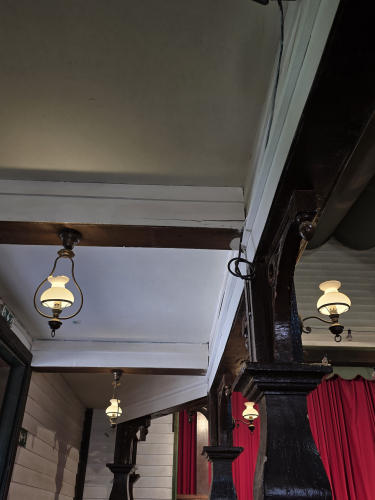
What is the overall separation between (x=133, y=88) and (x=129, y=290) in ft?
7.25

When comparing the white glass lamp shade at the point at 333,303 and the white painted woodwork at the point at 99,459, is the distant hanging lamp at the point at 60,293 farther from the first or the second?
the white painted woodwork at the point at 99,459

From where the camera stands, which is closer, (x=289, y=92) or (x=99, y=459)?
(x=289, y=92)

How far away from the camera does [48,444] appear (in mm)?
5680

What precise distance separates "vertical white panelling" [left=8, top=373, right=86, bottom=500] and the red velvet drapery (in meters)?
2.91

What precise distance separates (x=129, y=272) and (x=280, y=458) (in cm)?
224

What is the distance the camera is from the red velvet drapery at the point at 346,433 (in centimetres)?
518

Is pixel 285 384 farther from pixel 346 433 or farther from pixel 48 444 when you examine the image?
pixel 48 444

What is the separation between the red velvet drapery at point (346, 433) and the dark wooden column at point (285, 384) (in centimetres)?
422

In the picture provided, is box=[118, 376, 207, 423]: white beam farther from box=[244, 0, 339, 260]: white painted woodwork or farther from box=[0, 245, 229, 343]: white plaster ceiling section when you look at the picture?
box=[244, 0, 339, 260]: white painted woodwork

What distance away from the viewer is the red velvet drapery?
518cm

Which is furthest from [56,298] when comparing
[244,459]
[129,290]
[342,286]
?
[244,459]

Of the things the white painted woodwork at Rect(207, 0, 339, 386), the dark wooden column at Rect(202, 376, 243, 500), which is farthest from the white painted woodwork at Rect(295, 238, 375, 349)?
the white painted woodwork at Rect(207, 0, 339, 386)

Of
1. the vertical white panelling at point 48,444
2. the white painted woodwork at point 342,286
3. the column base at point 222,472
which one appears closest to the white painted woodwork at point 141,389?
the vertical white panelling at point 48,444

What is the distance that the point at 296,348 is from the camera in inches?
73.1
